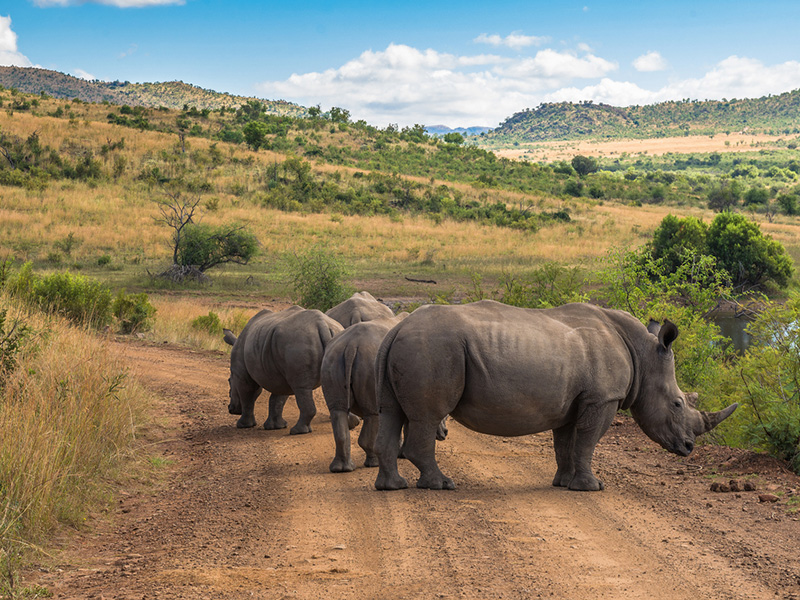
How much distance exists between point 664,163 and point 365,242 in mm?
114027

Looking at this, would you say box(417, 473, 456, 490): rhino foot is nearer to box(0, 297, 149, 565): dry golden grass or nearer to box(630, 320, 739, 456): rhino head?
box(630, 320, 739, 456): rhino head

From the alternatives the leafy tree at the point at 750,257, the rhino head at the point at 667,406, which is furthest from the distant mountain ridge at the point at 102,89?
the rhino head at the point at 667,406

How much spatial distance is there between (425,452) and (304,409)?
306cm

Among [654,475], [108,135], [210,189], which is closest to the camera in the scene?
[654,475]

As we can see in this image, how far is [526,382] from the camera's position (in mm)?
7207

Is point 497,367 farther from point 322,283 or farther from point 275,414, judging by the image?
point 322,283

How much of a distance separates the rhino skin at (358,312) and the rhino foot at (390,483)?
3.98 meters

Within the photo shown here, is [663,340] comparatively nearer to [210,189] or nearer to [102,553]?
[102,553]

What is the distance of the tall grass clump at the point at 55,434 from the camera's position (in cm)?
594

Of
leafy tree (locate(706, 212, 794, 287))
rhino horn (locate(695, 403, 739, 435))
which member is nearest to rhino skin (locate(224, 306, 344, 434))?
rhino horn (locate(695, 403, 739, 435))

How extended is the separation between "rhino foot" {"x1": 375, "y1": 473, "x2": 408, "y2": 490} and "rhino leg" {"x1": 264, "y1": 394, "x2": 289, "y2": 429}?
3.71 meters

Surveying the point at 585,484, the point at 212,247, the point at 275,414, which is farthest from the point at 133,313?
the point at 585,484

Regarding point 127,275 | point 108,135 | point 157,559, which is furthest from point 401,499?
→ point 108,135

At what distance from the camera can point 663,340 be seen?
7844mm
